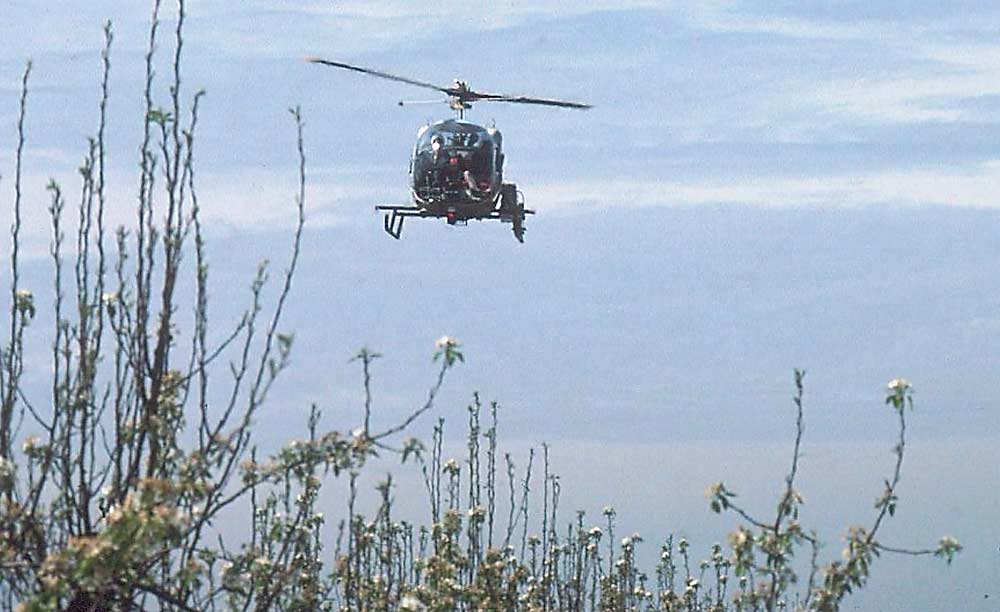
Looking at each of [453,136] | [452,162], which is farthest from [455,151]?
[453,136]

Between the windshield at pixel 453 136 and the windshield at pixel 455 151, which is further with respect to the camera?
the windshield at pixel 453 136

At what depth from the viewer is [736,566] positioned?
10477mm

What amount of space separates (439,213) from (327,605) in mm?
16935

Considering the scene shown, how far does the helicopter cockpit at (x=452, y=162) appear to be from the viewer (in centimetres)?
3266

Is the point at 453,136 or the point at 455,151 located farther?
the point at 453,136

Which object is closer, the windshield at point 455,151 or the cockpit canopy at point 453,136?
the windshield at point 455,151

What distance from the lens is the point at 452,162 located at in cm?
3275

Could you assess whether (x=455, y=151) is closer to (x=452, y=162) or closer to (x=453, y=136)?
(x=452, y=162)

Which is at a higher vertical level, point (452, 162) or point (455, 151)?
point (455, 151)

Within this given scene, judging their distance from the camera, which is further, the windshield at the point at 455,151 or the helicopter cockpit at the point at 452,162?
the windshield at the point at 455,151

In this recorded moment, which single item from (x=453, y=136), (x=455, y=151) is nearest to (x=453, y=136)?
(x=453, y=136)

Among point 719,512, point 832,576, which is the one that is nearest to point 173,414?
point 719,512

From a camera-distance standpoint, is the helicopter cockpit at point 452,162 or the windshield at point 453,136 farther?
the windshield at point 453,136

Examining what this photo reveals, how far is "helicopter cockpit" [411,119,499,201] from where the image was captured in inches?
1286
